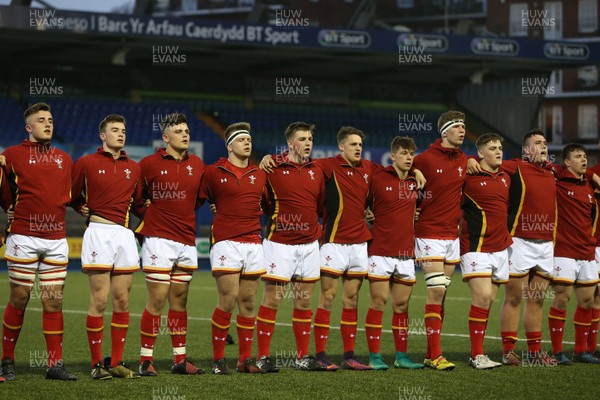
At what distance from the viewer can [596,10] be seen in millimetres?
62094

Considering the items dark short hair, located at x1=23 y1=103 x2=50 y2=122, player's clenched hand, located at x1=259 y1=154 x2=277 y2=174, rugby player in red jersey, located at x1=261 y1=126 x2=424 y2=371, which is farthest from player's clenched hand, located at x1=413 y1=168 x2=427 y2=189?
dark short hair, located at x1=23 y1=103 x2=50 y2=122

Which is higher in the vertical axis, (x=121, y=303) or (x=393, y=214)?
(x=393, y=214)

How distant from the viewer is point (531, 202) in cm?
1112

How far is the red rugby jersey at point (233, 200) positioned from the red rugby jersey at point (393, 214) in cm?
134

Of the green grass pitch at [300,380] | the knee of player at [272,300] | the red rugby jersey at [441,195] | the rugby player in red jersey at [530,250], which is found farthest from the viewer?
the rugby player in red jersey at [530,250]

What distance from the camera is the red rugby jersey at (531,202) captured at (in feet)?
36.4

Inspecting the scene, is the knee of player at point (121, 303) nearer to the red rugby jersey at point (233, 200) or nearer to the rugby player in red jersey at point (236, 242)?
the rugby player in red jersey at point (236, 242)

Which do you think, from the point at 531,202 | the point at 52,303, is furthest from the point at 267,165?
the point at 531,202

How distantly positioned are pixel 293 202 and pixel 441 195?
1612 millimetres

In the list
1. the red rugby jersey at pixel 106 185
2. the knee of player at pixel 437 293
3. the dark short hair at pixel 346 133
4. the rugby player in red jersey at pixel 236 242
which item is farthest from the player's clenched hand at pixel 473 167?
the red rugby jersey at pixel 106 185

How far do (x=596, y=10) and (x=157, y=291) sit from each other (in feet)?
188

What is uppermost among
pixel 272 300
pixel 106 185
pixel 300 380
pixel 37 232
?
pixel 106 185

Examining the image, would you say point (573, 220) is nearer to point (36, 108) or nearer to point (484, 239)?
point (484, 239)

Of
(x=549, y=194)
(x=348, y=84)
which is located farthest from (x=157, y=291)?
(x=348, y=84)
